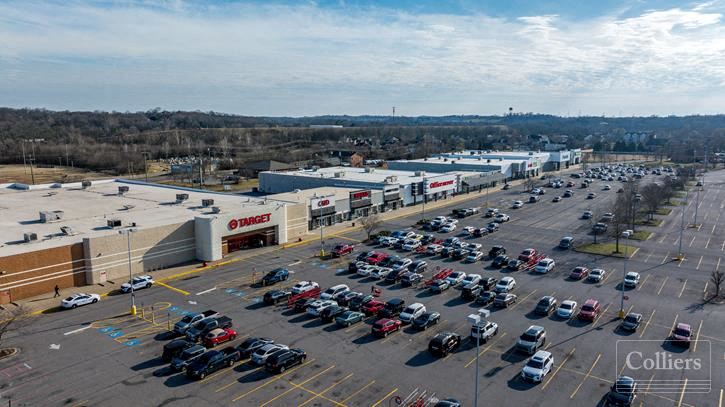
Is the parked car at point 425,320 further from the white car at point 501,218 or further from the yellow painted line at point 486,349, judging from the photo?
the white car at point 501,218

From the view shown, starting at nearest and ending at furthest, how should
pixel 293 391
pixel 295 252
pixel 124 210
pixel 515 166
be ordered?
1. pixel 293 391
2. pixel 295 252
3. pixel 124 210
4. pixel 515 166

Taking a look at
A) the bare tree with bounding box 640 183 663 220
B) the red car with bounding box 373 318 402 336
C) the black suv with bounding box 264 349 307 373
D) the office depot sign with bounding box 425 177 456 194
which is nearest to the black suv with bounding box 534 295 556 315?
the red car with bounding box 373 318 402 336

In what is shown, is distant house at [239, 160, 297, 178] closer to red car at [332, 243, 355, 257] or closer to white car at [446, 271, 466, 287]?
red car at [332, 243, 355, 257]

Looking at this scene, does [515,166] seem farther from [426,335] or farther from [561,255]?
[426,335]

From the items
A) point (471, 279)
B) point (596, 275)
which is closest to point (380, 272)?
point (471, 279)

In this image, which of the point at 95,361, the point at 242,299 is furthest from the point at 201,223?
the point at 95,361

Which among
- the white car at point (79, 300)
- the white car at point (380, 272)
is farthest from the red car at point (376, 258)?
the white car at point (79, 300)

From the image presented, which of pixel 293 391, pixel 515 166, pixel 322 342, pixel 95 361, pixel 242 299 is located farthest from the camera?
pixel 515 166

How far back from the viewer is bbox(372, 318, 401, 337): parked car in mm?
29328

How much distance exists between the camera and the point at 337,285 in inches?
1526

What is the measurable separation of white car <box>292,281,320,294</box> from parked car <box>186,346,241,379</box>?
9868mm

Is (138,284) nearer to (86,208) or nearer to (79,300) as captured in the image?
(79,300)

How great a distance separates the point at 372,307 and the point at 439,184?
50.5m

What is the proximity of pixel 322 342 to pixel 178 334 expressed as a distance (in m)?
8.60
